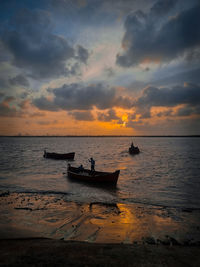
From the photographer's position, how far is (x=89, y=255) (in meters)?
5.35

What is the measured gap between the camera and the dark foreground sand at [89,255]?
16.3 feet

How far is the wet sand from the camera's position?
5.25 metres

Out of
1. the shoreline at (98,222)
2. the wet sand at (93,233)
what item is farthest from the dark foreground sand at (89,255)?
the shoreline at (98,222)

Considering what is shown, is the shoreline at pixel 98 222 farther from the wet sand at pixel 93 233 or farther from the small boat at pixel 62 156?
the small boat at pixel 62 156

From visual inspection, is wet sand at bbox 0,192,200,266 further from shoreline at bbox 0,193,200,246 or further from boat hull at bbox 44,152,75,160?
boat hull at bbox 44,152,75,160

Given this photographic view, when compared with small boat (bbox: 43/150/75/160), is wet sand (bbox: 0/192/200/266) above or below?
above

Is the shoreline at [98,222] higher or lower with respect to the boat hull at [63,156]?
higher

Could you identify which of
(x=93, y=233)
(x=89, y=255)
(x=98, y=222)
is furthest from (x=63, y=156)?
(x=89, y=255)

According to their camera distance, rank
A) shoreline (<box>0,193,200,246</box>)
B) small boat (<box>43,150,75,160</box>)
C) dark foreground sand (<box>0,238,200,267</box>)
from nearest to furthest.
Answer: dark foreground sand (<box>0,238,200,267</box>)
shoreline (<box>0,193,200,246</box>)
small boat (<box>43,150,75,160</box>)

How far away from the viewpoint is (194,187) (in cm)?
1852

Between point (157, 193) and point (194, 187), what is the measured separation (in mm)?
5364

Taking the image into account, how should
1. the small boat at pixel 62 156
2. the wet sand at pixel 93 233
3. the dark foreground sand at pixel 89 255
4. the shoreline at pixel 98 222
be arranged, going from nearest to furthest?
the dark foreground sand at pixel 89 255, the wet sand at pixel 93 233, the shoreline at pixel 98 222, the small boat at pixel 62 156

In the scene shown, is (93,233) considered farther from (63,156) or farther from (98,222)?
(63,156)

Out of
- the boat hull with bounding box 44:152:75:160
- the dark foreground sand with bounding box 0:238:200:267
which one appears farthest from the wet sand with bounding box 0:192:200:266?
the boat hull with bounding box 44:152:75:160
